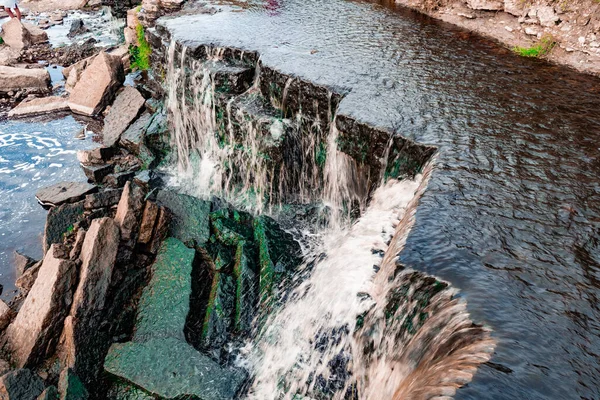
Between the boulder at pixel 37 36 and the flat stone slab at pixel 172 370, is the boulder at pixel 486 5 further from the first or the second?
the boulder at pixel 37 36

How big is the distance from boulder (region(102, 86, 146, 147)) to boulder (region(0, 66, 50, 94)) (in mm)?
3423

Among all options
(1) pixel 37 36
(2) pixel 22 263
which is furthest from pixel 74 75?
(2) pixel 22 263

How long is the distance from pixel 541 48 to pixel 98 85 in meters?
10.1

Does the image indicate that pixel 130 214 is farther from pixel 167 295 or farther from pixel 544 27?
pixel 544 27

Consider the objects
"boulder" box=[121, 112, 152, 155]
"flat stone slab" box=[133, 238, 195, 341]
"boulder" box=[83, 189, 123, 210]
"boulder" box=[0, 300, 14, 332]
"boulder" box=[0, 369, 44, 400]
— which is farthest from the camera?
"boulder" box=[121, 112, 152, 155]

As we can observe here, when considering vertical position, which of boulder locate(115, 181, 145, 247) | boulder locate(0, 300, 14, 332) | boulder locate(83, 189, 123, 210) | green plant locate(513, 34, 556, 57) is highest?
green plant locate(513, 34, 556, 57)

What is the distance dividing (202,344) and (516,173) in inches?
160

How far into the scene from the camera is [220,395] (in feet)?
14.3

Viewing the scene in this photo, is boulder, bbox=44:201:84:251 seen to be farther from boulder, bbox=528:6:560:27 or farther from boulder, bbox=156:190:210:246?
boulder, bbox=528:6:560:27

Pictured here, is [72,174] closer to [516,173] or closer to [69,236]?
[69,236]

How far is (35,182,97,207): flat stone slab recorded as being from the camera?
778 centimetres

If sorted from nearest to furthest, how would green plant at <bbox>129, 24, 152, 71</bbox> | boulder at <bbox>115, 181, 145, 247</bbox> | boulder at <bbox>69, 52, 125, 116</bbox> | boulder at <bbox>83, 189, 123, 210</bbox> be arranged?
boulder at <bbox>115, 181, 145, 247</bbox> → boulder at <bbox>83, 189, 123, 210</bbox> → boulder at <bbox>69, 52, 125, 116</bbox> → green plant at <bbox>129, 24, 152, 71</bbox>

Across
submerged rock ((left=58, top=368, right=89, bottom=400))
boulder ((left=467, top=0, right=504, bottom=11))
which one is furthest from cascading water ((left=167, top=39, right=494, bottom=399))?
boulder ((left=467, top=0, right=504, bottom=11))

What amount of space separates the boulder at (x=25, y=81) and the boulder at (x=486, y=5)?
1158cm
